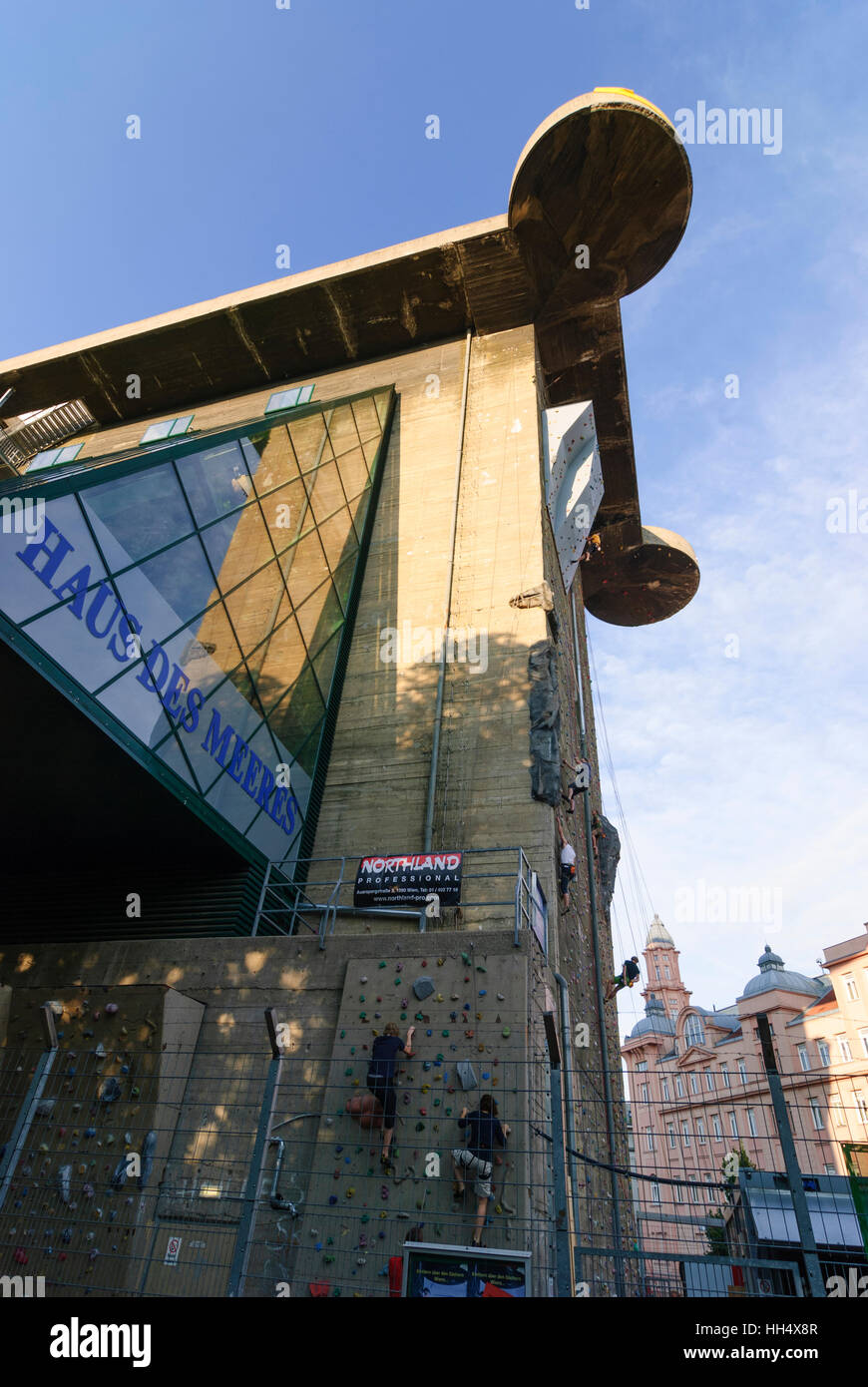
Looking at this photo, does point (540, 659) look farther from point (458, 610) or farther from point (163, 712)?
point (163, 712)

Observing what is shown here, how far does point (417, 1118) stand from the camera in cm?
738

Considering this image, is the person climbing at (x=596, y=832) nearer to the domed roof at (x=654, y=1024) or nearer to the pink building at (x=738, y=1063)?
the pink building at (x=738, y=1063)

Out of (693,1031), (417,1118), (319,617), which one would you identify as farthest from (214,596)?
(693,1031)

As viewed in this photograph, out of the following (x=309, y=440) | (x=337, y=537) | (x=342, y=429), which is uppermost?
(x=342, y=429)

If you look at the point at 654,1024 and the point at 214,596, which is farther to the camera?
the point at 654,1024

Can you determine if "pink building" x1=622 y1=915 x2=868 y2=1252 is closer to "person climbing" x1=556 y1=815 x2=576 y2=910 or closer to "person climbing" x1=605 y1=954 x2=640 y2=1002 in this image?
"person climbing" x1=605 y1=954 x2=640 y2=1002

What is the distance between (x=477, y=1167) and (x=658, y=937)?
89.6 meters

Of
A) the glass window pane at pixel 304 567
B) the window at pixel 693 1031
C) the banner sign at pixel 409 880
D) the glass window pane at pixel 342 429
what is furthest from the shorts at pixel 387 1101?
the window at pixel 693 1031

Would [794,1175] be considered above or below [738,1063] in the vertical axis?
below

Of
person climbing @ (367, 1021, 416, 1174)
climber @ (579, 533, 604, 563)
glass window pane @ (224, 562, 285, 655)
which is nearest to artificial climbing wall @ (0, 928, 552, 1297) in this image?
person climbing @ (367, 1021, 416, 1174)

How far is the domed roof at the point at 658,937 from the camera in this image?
89250mm

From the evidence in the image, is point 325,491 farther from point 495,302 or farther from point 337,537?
point 495,302
